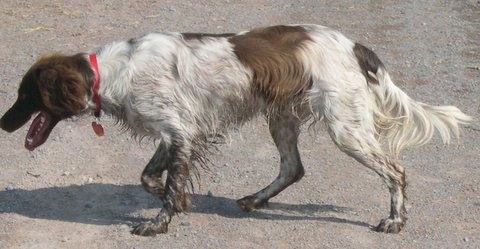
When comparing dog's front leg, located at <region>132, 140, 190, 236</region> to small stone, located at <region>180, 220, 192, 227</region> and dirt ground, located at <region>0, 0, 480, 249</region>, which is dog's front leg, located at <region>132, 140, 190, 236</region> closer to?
dirt ground, located at <region>0, 0, 480, 249</region>

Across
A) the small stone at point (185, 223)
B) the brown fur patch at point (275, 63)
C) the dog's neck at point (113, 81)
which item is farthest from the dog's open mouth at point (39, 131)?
the brown fur patch at point (275, 63)

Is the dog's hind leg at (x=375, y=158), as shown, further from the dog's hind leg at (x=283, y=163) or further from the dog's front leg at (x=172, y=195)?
the dog's front leg at (x=172, y=195)

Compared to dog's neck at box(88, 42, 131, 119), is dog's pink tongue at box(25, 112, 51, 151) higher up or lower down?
lower down

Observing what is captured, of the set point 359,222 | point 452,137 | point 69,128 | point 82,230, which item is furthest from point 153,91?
point 452,137

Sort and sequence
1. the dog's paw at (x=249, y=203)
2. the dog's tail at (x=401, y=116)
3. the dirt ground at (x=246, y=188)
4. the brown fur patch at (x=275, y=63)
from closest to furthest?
the brown fur patch at (x=275, y=63)
the dirt ground at (x=246, y=188)
the dog's tail at (x=401, y=116)
the dog's paw at (x=249, y=203)

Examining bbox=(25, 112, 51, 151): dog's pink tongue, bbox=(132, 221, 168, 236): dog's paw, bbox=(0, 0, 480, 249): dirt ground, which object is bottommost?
bbox=(0, 0, 480, 249): dirt ground

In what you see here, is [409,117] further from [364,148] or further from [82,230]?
[82,230]

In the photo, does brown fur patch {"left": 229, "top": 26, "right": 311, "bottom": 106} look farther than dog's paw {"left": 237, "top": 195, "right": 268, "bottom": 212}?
No

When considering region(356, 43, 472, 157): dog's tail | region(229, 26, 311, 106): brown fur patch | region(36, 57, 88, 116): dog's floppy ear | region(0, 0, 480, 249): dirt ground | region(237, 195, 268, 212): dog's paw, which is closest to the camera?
region(36, 57, 88, 116): dog's floppy ear

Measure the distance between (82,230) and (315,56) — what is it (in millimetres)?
1767

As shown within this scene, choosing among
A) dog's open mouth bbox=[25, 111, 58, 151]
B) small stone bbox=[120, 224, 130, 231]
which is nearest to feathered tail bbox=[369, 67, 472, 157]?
small stone bbox=[120, 224, 130, 231]

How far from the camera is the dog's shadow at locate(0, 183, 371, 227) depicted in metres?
6.35

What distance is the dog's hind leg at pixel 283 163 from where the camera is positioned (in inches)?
255

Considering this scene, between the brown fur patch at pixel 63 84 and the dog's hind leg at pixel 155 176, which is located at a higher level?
the brown fur patch at pixel 63 84
